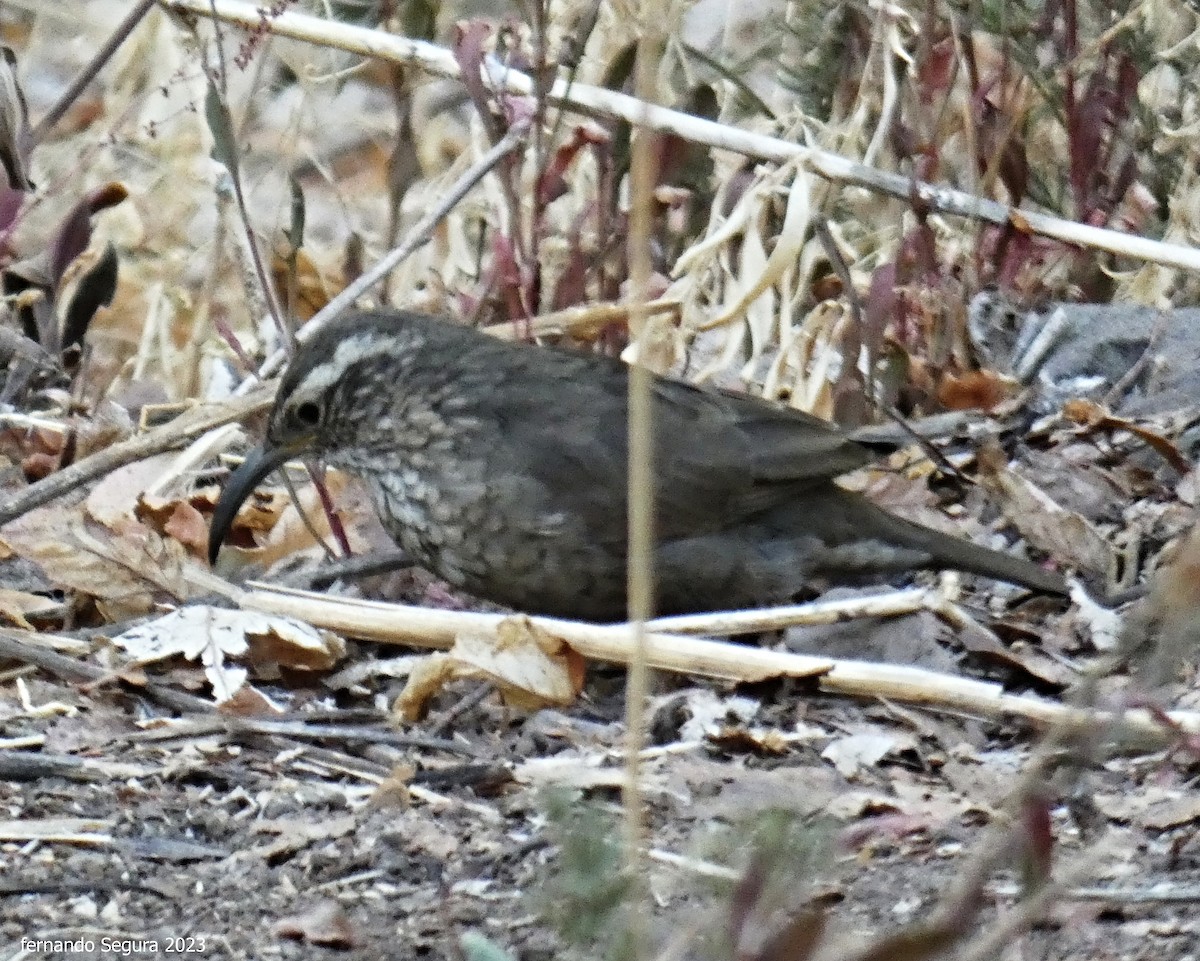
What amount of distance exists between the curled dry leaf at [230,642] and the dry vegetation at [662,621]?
1cm

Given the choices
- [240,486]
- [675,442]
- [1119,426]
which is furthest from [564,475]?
[1119,426]

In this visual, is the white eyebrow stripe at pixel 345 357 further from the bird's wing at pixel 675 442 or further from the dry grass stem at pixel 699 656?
the dry grass stem at pixel 699 656

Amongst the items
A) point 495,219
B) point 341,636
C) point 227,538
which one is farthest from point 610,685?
point 495,219

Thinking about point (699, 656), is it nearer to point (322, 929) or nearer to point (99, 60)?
point (322, 929)

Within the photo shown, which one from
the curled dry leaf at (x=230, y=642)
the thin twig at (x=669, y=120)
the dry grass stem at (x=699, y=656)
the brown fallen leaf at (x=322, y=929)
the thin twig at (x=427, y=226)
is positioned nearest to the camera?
the brown fallen leaf at (x=322, y=929)

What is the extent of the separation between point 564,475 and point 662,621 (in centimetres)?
55

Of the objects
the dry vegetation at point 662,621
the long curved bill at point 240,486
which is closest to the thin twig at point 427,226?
the dry vegetation at point 662,621

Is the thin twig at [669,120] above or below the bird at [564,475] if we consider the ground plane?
above

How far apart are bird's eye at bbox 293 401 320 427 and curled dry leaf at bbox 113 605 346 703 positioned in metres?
0.75

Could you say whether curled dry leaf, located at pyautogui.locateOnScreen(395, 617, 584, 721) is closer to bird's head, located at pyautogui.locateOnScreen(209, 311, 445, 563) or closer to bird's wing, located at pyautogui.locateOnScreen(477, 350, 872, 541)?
bird's wing, located at pyautogui.locateOnScreen(477, 350, 872, 541)

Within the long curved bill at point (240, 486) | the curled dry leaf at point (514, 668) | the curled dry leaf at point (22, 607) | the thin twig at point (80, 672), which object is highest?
the long curved bill at point (240, 486)

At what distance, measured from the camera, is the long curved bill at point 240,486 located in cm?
498

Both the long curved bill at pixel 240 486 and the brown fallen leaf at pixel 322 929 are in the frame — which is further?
the long curved bill at pixel 240 486

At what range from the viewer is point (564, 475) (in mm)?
4832
